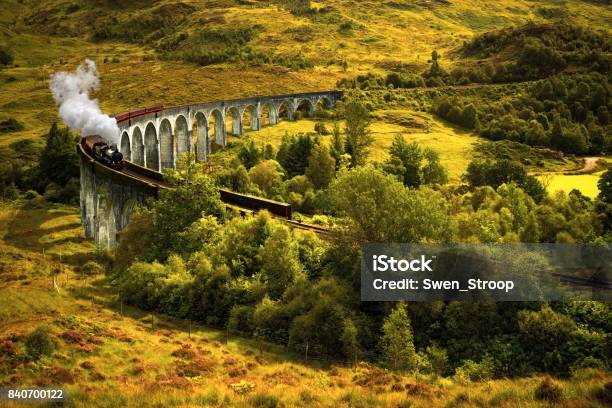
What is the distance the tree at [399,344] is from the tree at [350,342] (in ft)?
5.71

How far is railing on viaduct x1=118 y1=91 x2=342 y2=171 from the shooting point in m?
74.6

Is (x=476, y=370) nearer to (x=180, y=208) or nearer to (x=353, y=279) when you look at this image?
(x=353, y=279)

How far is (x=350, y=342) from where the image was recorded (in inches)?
1137

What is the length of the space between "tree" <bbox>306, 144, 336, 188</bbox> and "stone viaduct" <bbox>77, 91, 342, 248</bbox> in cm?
1654

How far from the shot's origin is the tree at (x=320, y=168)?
6581 cm

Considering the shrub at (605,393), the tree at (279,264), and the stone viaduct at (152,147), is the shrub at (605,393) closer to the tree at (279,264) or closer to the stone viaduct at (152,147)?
the tree at (279,264)

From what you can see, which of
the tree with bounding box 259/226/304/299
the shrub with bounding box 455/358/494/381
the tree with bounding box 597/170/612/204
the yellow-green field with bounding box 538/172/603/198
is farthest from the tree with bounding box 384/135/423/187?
the shrub with bounding box 455/358/494/381

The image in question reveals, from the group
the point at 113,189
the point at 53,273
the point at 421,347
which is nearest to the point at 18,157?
the point at 113,189

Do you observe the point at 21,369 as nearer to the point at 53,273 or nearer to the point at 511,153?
the point at 53,273

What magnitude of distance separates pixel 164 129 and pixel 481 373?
65109 millimetres

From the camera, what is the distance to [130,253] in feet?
140

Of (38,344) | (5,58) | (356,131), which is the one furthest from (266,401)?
(5,58)

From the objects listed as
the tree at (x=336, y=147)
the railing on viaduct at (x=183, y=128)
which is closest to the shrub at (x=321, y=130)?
the railing on viaduct at (x=183, y=128)

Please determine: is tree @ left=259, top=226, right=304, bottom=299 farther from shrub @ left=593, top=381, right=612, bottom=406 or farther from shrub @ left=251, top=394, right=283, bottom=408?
shrub @ left=593, top=381, right=612, bottom=406
